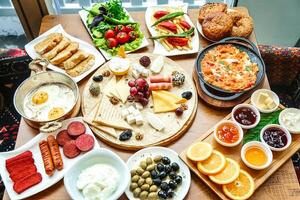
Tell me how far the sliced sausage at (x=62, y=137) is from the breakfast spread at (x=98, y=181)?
0.89ft

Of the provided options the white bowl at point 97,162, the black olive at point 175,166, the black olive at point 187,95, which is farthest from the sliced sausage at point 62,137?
the black olive at point 187,95

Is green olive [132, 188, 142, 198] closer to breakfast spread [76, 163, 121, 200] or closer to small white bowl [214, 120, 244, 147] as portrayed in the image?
breakfast spread [76, 163, 121, 200]

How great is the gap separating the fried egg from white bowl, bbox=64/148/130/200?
0.39 m

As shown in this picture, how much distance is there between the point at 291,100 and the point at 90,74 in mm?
1639

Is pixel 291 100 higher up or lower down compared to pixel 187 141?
lower down

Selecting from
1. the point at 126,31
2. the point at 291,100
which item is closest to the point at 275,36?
the point at 291,100

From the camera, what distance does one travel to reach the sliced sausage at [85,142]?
1.97 metres

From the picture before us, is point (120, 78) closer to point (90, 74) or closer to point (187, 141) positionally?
point (90, 74)

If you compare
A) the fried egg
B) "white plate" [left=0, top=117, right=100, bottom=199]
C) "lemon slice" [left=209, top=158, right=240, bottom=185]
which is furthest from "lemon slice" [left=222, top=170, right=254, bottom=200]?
the fried egg

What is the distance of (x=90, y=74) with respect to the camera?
2.40 metres

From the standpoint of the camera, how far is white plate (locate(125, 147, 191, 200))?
182 centimetres

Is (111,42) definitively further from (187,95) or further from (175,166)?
(175,166)

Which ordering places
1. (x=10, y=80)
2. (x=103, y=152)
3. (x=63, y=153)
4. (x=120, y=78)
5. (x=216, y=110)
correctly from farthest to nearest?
(x=10, y=80)
(x=120, y=78)
(x=216, y=110)
(x=63, y=153)
(x=103, y=152)

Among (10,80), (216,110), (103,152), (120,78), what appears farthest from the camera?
(10,80)
